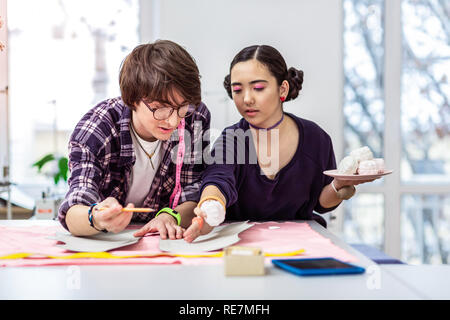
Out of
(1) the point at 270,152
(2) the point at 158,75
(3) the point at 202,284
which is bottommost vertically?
(3) the point at 202,284

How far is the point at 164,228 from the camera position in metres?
1.15

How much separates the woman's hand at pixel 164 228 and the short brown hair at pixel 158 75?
301 mm

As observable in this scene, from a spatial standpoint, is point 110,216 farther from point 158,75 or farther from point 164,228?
point 158,75

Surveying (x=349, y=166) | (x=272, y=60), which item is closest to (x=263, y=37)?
(x=272, y=60)

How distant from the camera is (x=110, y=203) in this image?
3.35 ft

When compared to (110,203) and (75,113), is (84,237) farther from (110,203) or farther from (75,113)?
(75,113)

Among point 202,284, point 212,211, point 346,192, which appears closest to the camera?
point 202,284

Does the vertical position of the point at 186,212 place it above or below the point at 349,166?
below

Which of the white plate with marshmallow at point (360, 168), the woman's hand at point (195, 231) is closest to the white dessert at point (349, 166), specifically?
the white plate with marshmallow at point (360, 168)

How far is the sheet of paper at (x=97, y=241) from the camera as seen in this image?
99 centimetres

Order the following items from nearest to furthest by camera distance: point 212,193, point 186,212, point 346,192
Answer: point 212,193, point 186,212, point 346,192

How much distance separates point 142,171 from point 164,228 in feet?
0.83

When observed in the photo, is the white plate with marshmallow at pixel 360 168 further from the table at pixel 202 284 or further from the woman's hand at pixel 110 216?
the woman's hand at pixel 110 216

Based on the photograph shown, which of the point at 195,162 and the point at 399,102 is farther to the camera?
the point at 399,102
